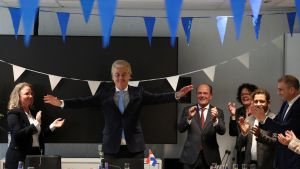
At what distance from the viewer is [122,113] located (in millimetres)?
4465

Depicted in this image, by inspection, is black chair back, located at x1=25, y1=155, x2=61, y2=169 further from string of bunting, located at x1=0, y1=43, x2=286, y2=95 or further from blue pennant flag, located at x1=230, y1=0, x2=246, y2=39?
blue pennant flag, located at x1=230, y1=0, x2=246, y2=39

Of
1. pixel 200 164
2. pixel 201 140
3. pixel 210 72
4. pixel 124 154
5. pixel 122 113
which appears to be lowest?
pixel 200 164

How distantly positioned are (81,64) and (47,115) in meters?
0.73

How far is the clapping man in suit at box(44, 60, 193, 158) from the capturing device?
173 inches

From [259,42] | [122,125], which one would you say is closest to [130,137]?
[122,125]

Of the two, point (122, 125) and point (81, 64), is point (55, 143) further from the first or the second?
point (122, 125)

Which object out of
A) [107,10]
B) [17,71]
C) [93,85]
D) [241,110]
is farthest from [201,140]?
[107,10]

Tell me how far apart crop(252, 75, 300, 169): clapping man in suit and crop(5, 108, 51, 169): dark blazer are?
2054 mm

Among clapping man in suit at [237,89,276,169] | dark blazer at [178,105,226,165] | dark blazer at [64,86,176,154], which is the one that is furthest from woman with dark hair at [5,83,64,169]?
clapping man in suit at [237,89,276,169]

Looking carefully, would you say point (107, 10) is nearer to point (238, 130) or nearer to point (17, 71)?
point (238, 130)

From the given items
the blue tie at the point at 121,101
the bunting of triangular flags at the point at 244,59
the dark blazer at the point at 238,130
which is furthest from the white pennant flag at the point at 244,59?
the blue tie at the point at 121,101

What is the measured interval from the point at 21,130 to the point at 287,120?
2340mm

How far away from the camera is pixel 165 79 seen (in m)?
6.10

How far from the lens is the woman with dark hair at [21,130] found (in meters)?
4.69
